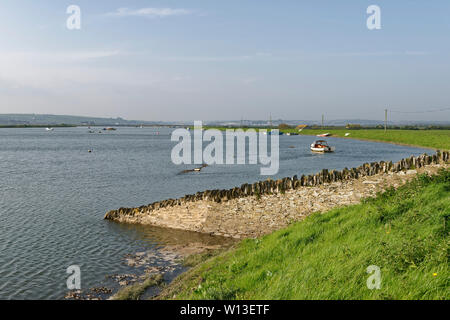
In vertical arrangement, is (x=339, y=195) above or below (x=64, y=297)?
above

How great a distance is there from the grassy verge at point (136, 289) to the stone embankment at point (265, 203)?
5811mm

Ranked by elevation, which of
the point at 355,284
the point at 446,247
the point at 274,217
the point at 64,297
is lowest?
the point at 64,297

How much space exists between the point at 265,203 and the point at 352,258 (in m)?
10.8

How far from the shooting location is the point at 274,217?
59.5ft

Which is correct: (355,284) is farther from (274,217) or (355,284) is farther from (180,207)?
(180,207)

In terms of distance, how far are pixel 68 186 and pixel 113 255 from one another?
2145 cm

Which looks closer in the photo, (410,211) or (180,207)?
(410,211)

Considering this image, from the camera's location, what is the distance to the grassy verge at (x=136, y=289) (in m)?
11.4

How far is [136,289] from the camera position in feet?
39.2

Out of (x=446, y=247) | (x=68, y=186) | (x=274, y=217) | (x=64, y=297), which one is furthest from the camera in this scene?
(x=68, y=186)

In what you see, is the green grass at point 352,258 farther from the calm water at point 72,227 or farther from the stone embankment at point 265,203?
the calm water at point 72,227
